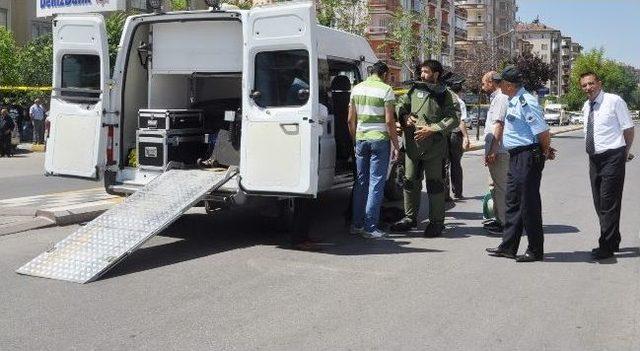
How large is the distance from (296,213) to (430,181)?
1.64 meters

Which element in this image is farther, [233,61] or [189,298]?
[233,61]

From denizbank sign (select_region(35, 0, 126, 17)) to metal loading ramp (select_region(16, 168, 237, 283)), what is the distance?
846 inches

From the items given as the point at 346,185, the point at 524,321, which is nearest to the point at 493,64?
the point at 346,185

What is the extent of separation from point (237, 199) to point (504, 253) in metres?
2.76

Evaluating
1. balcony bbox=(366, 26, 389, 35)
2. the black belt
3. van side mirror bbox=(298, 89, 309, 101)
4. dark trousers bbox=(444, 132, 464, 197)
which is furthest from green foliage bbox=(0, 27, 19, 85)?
balcony bbox=(366, 26, 389, 35)

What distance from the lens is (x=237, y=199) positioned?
24.5ft

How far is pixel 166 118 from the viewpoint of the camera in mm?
8547

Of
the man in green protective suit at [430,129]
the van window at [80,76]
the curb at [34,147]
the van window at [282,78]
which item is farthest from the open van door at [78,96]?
the curb at [34,147]

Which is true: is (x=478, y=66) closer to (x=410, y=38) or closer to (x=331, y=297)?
(x=410, y=38)

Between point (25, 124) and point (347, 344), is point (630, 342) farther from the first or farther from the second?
point (25, 124)

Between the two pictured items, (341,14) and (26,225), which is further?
(341,14)

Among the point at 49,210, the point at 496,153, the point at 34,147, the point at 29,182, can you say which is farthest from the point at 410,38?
the point at 496,153

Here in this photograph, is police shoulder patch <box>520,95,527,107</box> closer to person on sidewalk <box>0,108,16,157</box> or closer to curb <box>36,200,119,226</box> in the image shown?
curb <box>36,200,119,226</box>

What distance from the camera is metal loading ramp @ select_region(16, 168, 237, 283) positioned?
6301mm
